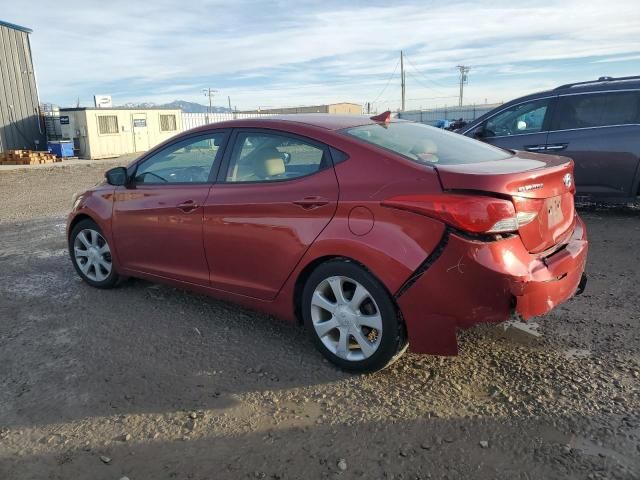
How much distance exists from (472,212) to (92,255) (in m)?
3.69

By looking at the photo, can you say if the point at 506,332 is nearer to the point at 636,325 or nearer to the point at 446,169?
the point at 636,325

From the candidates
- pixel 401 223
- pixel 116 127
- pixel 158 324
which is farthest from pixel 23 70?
pixel 401 223

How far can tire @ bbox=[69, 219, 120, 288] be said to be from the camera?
492cm

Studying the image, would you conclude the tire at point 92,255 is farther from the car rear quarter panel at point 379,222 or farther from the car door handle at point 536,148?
the car door handle at point 536,148

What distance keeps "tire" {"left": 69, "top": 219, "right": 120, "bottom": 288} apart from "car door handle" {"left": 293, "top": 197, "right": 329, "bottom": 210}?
2329mm

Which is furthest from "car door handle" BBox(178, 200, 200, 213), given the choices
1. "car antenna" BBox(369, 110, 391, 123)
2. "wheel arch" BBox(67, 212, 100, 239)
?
"car antenna" BBox(369, 110, 391, 123)

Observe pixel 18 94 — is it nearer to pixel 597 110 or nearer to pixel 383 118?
pixel 597 110

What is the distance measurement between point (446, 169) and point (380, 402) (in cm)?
134

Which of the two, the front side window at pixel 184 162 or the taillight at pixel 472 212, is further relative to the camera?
the front side window at pixel 184 162

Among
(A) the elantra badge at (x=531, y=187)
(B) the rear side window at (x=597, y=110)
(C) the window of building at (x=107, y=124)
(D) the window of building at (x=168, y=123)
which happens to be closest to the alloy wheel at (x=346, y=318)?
(A) the elantra badge at (x=531, y=187)

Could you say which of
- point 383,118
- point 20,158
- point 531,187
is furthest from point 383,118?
point 20,158

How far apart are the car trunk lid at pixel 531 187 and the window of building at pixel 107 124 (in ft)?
90.6

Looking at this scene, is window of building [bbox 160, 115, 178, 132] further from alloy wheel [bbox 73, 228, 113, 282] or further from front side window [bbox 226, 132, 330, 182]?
front side window [bbox 226, 132, 330, 182]

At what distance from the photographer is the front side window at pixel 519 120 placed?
24.1ft
